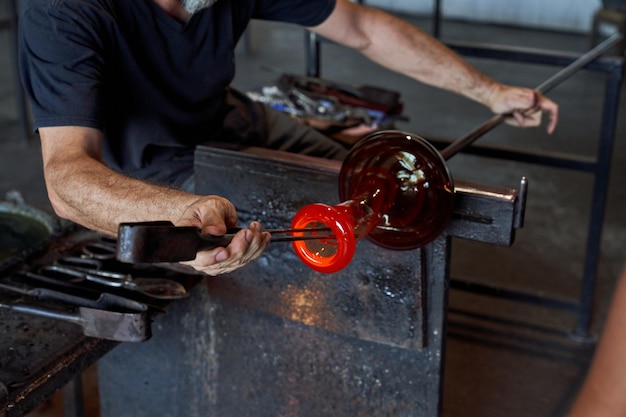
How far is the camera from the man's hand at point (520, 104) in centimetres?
231

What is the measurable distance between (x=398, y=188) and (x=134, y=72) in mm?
716

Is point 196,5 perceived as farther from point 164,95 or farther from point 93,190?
point 93,190

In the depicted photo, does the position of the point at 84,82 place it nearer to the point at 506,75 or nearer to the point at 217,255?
Answer: the point at 217,255

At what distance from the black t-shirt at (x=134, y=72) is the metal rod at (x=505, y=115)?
584mm

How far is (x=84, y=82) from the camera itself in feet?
5.57

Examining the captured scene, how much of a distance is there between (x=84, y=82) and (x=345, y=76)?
465 centimetres

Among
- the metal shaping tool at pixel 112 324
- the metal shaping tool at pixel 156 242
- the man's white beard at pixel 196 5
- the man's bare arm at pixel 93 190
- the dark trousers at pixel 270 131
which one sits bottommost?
the metal shaping tool at pixel 112 324

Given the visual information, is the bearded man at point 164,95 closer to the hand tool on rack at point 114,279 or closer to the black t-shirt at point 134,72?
the black t-shirt at point 134,72

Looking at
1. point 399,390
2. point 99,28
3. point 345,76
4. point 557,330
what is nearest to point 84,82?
point 99,28

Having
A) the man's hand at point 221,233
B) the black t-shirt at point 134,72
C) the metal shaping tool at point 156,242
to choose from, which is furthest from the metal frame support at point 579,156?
the metal shaping tool at point 156,242

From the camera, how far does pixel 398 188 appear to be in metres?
1.53

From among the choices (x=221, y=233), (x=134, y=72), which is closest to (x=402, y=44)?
(x=134, y=72)

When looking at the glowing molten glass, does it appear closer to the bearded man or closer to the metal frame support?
the bearded man

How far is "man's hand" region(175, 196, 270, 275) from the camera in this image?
49.8 inches
